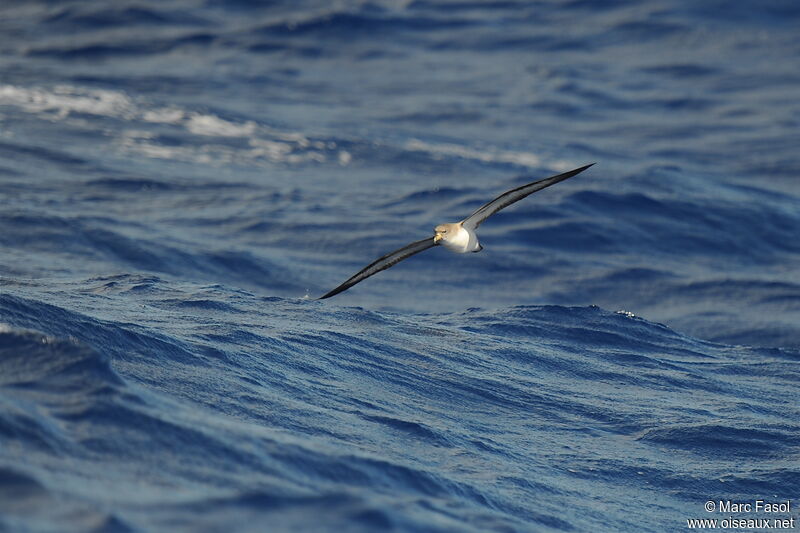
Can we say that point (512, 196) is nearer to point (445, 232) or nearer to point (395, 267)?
point (445, 232)

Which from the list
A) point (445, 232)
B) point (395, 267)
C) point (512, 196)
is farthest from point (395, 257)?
point (395, 267)

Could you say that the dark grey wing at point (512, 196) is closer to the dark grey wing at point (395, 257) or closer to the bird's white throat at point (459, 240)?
the bird's white throat at point (459, 240)

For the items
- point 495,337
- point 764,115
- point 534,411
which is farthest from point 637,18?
point 534,411

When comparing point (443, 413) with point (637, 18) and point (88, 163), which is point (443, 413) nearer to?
point (88, 163)

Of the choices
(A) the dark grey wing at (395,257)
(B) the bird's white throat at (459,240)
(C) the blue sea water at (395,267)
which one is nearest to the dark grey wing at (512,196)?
(B) the bird's white throat at (459,240)

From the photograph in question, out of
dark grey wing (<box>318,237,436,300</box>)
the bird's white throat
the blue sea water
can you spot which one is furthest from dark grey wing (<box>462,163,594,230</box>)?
the blue sea water

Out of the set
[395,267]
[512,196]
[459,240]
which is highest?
[512,196]
